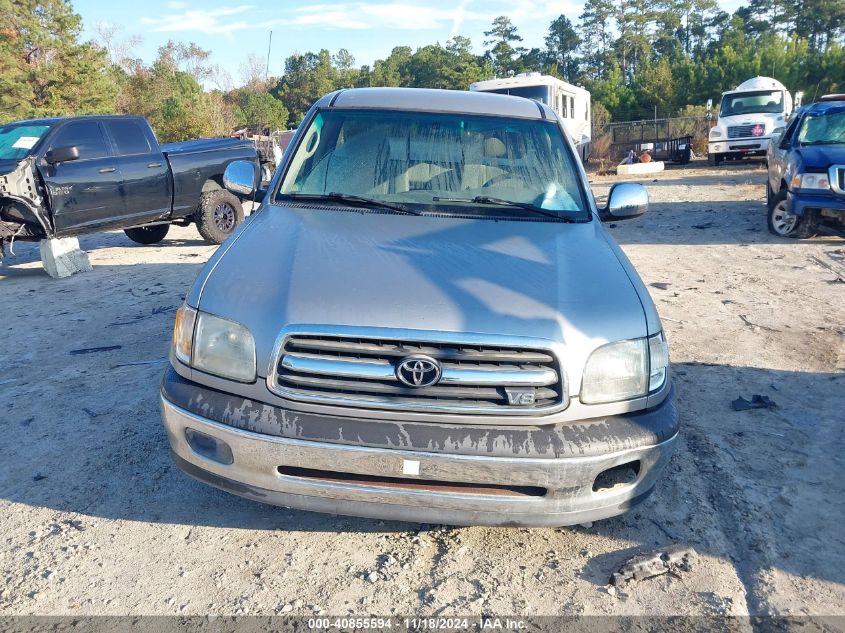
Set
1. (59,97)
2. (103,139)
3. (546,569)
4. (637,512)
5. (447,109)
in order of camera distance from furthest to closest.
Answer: (59,97) < (103,139) < (447,109) < (637,512) < (546,569)

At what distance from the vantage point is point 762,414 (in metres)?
4.21

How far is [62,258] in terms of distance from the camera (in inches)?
329

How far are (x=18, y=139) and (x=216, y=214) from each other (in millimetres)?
2671

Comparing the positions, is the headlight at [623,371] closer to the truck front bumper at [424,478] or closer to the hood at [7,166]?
the truck front bumper at [424,478]

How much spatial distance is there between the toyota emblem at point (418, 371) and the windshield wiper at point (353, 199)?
1.25 metres

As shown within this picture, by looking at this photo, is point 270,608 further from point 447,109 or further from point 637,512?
point 447,109

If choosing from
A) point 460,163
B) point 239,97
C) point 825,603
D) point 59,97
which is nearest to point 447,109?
point 460,163

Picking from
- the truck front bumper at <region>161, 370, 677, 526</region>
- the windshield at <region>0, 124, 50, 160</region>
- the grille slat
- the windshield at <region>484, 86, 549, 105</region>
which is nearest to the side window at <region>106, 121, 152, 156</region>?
the windshield at <region>0, 124, 50, 160</region>

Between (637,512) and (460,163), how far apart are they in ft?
6.68

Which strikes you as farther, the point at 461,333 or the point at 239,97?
the point at 239,97

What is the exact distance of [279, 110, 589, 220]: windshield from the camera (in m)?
3.70

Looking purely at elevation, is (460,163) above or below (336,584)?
above

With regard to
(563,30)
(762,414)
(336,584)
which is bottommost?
(762,414)

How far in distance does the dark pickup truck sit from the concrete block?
0.12 meters
